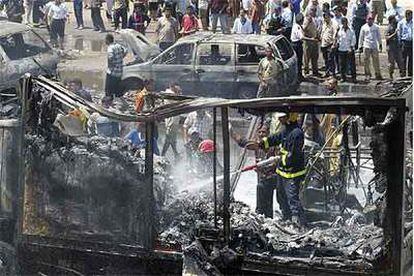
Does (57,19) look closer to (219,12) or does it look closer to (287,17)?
(219,12)

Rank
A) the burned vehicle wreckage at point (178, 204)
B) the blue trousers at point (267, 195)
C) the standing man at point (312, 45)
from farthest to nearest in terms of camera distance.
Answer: the standing man at point (312, 45)
the blue trousers at point (267, 195)
the burned vehicle wreckage at point (178, 204)

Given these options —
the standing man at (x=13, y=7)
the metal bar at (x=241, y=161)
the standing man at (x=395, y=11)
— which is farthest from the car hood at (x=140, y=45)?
the metal bar at (x=241, y=161)

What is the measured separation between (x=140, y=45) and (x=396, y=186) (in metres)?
11.5

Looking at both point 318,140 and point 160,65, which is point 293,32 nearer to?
point 160,65

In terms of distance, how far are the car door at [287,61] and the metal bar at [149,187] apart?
795cm

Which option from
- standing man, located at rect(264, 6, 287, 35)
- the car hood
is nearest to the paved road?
the car hood

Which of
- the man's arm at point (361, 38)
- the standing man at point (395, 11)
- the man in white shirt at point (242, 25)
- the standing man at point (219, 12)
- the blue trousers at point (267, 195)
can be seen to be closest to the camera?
the blue trousers at point (267, 195)

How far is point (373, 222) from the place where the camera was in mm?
7613

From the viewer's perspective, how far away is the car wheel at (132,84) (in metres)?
17.0

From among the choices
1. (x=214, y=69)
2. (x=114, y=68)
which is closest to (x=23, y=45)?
(x=114, y=68)

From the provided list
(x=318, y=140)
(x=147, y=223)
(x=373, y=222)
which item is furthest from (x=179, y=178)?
(x=373, y=222)

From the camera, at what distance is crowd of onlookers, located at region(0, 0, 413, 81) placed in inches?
685

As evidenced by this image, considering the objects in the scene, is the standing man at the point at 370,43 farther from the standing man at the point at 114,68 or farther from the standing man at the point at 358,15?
the standing man at the point at 114,68

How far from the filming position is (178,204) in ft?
27.1
